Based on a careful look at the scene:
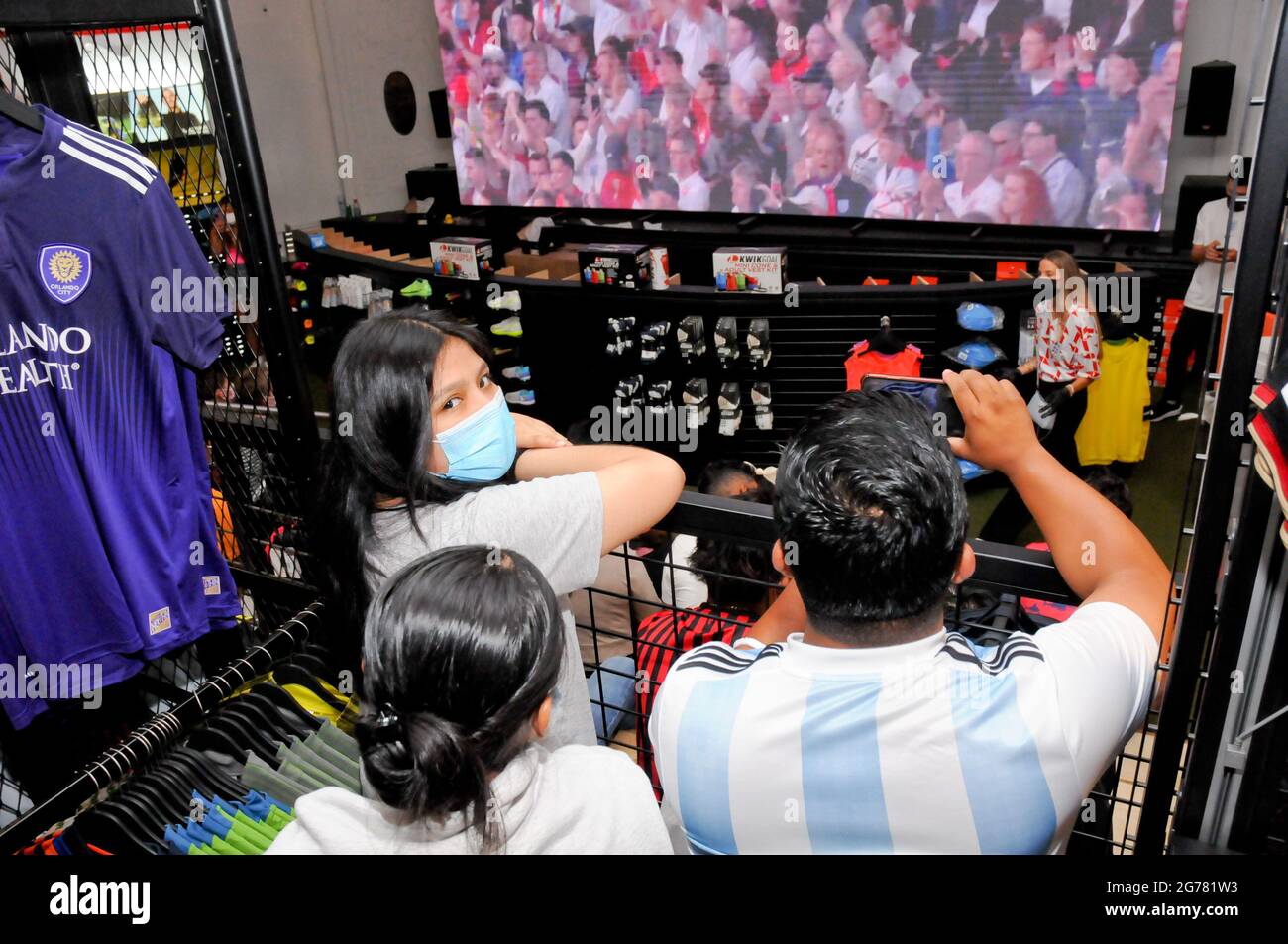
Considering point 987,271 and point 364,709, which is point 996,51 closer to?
point 987,271

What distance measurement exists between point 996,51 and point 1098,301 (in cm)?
265

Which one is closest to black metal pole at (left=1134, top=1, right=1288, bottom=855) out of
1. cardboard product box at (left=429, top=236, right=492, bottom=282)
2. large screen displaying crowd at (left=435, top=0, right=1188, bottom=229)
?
cardboard product box at (left=429, top=236, right=492, bottom=282)

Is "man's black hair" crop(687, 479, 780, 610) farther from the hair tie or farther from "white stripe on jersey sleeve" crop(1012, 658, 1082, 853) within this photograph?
the hair tie

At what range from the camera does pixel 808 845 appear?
1172mm

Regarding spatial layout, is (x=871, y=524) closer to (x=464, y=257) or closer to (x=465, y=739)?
(x=465, y=739)

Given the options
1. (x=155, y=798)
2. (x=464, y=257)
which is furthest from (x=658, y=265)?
(x=155, y=798)

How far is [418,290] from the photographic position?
24.1ft

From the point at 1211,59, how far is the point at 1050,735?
7973 millimetres

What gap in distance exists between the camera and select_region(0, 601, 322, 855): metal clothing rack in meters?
1.62

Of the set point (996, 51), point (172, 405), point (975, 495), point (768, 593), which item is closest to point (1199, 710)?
point (768, 593)

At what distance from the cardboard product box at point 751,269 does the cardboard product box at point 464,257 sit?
1844 mm

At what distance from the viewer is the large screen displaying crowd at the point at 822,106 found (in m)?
7.36

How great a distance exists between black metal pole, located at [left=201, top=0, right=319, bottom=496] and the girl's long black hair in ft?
1.43

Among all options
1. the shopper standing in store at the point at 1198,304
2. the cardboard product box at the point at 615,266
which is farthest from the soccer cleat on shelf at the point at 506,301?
the shopper standing in store at the point at 1198,304
